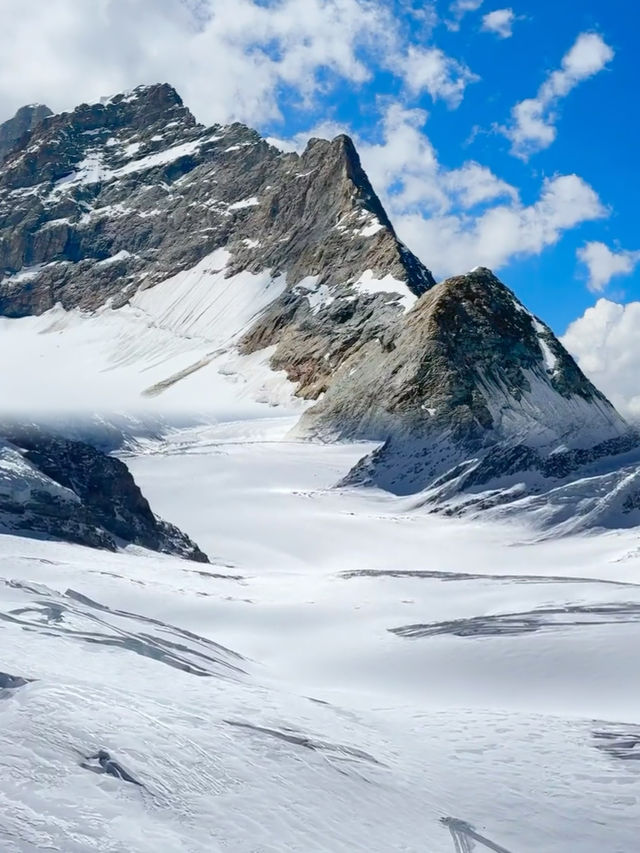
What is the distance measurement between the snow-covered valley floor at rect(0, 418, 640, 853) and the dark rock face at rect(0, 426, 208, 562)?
1586mm

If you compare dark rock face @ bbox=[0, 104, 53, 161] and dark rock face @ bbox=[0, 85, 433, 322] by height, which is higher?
dark rock face @ bbox=[0, 104, 53, 161]

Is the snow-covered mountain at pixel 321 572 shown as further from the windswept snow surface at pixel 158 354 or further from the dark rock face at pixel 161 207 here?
the dark rock face at pixel 161 207

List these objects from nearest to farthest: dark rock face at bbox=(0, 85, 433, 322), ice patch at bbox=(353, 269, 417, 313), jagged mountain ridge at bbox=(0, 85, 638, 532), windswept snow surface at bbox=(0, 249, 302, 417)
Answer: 1. jagged mountain ridge at bbox=(0, 85, 638, 532)
2. ice patch at bbox=(353, 269, 417, 313)
3. windswept snow surface at bbox=(0, 249, 302, 417)
4. dark rock face at bbox=(0, 85, 433, 322)

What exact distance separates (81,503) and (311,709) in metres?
14.4

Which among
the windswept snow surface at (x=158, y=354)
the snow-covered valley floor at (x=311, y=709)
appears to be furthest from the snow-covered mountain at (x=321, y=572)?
the windswept snow surface at (x=158, y=354)

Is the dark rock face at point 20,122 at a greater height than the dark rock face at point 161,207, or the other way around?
the dark rock face at point 20,122

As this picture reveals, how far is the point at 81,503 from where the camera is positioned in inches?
1104

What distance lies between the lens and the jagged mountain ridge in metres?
59.2

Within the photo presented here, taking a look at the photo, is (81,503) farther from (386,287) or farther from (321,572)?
(386,287)

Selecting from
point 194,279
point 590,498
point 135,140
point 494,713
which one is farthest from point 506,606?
point 135,140

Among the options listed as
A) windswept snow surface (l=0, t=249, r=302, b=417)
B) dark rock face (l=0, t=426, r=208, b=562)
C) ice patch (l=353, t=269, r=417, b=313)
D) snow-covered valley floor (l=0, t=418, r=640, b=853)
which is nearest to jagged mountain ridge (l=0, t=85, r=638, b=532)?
ice patch (l=353, t=269, r=417, b=313)

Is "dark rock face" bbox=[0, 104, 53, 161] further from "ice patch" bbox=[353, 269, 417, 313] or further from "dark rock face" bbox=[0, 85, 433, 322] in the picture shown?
"ice patch" bbox=[353, 269, 417, 313]

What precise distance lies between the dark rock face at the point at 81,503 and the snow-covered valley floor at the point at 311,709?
62.4 inches

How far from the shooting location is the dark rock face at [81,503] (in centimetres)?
2606
